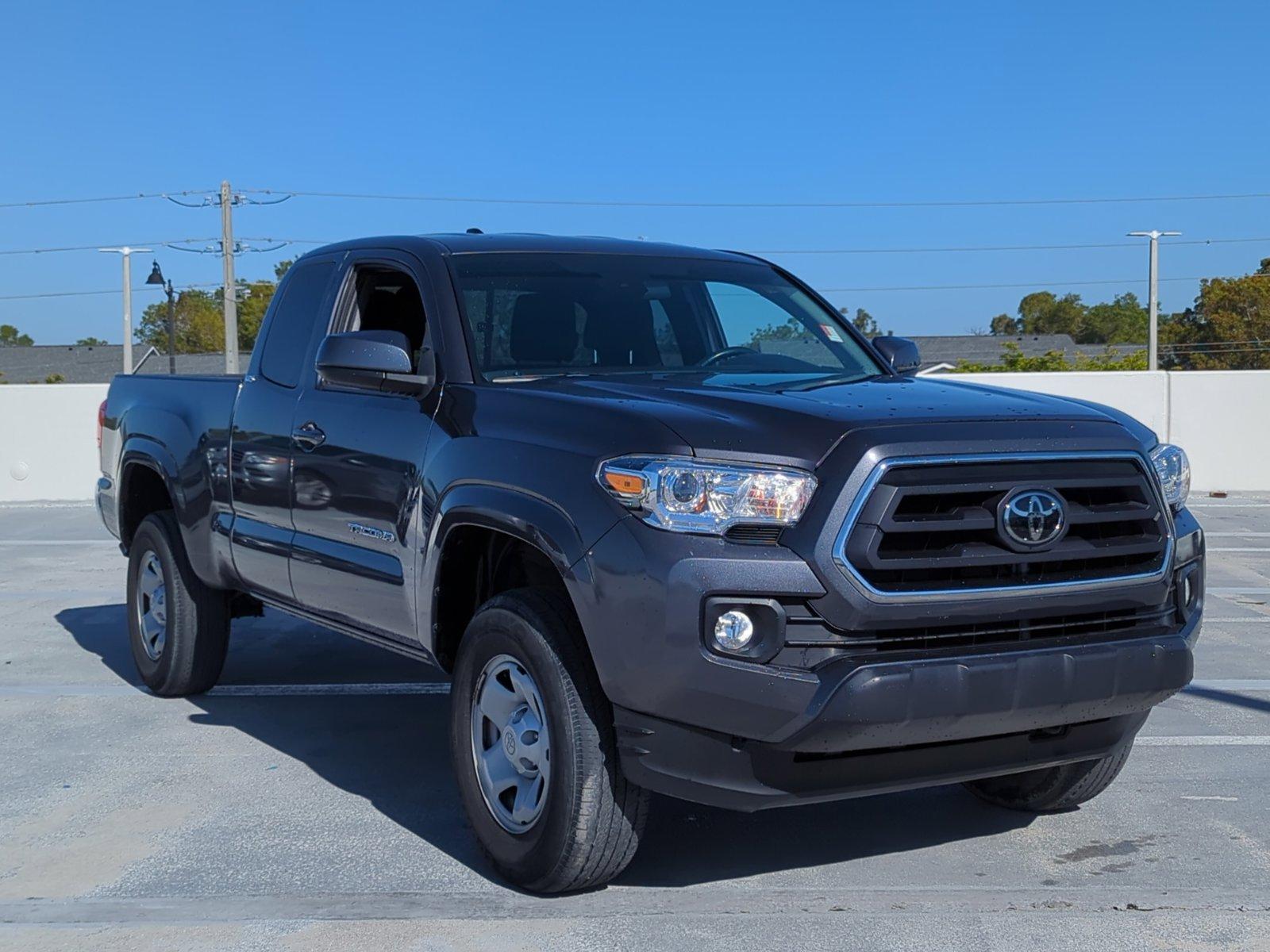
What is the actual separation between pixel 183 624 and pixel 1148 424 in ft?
44.5

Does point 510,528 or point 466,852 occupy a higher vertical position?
point 510,528

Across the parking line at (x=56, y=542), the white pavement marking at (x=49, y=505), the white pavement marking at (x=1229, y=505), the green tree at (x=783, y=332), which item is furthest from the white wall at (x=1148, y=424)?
the green tree at (x=783, y=332)

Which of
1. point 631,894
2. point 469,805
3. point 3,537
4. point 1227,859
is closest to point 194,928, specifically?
point 469,805

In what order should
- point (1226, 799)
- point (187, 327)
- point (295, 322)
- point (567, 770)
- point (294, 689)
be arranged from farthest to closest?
point (187, 327) < point (294, 689) < point (295, 322) < point (1226, 799) < point (567, 770)

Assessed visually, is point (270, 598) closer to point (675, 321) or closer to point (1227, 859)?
point (675, 321)

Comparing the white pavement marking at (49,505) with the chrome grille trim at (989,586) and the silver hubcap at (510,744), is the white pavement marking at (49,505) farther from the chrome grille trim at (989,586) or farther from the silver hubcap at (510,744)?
the chrome grille trim at (989,586)

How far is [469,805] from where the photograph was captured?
14.6 feet

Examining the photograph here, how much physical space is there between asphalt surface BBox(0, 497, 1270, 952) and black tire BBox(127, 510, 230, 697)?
0.47 feet

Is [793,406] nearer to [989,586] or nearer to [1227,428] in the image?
[989,586]

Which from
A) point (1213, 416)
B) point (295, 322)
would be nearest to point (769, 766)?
point (295, 322)

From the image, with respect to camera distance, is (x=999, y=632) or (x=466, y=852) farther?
(x=466, y=852)

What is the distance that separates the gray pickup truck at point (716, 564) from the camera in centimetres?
362

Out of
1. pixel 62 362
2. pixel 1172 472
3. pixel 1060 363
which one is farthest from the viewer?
pixel 62 362

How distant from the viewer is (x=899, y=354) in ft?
18.9
